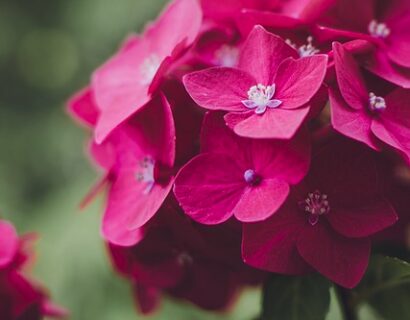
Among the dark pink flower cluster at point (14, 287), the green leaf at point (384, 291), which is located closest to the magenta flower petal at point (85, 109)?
the dark pink flower cluster at point (14, 287)

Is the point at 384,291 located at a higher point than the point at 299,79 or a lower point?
lower

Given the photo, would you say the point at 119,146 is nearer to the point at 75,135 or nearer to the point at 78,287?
the point at 78,287

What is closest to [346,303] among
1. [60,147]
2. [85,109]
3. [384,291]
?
[384,291]

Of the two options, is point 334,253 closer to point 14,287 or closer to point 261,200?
point 261,200

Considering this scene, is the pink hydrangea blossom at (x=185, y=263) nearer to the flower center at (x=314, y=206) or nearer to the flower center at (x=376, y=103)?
the flower center at (x=314, y=206)

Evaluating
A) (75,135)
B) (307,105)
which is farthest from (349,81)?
(75,135)

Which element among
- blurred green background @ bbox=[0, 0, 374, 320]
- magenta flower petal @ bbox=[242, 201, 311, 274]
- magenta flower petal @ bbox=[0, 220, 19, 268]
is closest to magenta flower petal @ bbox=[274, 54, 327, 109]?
magenta flower petal @ bbox=[242, 201, 311, 274]

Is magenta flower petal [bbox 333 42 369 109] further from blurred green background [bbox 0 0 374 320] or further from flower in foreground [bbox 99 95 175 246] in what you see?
blurred green background [bbox 0 0 374 320]
